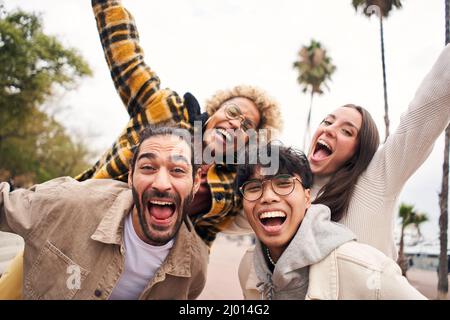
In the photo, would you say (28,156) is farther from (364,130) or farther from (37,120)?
(364,130)

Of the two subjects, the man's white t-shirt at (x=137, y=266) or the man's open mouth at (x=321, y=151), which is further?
the man's open mouth at (x=321, y=151)

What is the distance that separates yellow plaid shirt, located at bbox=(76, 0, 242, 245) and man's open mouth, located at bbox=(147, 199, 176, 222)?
0.54 metres

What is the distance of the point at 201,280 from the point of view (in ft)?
8.77

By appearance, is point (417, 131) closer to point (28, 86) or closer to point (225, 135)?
point (225, 135)

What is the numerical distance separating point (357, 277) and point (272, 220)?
0.57 m

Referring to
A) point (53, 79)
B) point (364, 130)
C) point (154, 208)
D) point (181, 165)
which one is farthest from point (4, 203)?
point (53, 79)

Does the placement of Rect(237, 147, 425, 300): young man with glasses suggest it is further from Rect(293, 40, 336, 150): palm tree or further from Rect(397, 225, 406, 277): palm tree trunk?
Rect(293, 40, 336, 150): palm tree

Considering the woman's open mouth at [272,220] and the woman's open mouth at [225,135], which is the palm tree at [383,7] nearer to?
the woman's open mouth at [225,135]

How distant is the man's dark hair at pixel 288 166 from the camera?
2355 millimetres

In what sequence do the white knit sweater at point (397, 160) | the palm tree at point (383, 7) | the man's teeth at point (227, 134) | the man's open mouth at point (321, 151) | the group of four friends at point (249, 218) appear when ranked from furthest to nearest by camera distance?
the palm tree at point (383, 7), the man's teeth at point (227, 134), the man's open mouth at point (321, 151), the white knit sweater at point (397, 160), the group of four friends at point (249, 218)

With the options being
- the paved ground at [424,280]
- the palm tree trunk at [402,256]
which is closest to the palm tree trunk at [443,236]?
the palm tree trunk at [402,256]

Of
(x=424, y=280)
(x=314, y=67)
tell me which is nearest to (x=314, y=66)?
(x=314, y=67)

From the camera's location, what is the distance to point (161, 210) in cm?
231

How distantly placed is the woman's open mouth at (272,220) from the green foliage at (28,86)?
17.2 m
